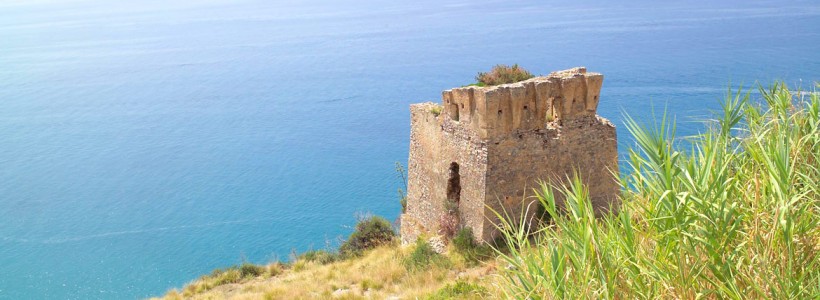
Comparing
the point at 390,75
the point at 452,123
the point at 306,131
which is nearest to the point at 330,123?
the point at 306,131

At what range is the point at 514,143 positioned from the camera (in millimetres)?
13414

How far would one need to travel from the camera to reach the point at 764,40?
A: 184 ft

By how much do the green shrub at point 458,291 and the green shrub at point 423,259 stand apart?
6.12ft

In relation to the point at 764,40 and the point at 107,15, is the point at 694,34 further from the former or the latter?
the point at 107,15

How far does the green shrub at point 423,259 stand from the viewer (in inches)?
545

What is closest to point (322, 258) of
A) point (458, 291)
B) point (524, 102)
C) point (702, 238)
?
point (458, 291)

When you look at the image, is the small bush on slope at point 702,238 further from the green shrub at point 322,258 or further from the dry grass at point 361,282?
the green shrub at point 322,258

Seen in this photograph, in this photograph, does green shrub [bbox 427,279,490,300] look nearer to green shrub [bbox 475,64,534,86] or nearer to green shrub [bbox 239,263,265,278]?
green shrub [bbox 475,64,534,86]

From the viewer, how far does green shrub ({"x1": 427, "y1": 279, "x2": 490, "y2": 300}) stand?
11117mm

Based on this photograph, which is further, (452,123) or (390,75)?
(390,75)

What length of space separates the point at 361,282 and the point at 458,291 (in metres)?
2.83

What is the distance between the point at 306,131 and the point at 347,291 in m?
30.8

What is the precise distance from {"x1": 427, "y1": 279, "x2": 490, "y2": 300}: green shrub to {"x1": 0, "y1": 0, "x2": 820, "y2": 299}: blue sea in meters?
4.39

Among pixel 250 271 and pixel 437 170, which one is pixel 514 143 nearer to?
pixel 437 170
